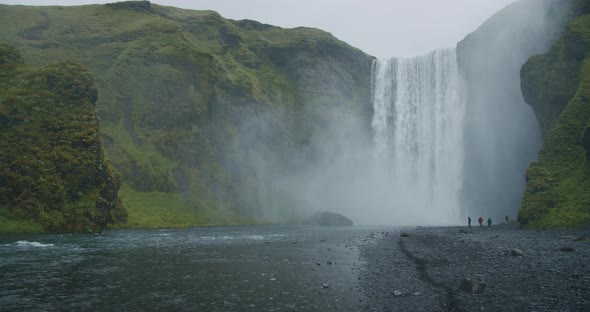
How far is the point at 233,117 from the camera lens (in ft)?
339

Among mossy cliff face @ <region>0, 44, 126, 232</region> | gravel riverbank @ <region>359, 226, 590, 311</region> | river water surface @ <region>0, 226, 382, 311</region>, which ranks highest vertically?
mossy cliff face @ <region>0, 44, 126, 232</region>

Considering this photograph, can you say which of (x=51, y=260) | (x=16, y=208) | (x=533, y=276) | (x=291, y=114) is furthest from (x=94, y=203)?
(x=291, y=114)

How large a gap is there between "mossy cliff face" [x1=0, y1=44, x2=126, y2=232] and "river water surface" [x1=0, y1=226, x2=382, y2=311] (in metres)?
18.9

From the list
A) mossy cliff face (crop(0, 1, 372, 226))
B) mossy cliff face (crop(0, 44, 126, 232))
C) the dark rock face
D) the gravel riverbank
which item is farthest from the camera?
mossy cliff face (crop(0, 1, 372, 226))

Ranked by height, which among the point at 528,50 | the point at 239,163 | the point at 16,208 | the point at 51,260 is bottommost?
the point at 51,260

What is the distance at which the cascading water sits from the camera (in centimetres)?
9506

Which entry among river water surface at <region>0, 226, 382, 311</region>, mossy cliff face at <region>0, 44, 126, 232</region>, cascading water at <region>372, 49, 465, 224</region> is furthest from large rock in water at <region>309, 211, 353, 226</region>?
river water surface at <region>0, 226, 382, 311</region>

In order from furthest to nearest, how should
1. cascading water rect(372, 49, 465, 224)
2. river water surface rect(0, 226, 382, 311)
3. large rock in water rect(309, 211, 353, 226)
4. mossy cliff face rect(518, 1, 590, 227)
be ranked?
1. cascading water rect(372, 49, 465, 224)
2. large rock in water rect(309, 211, 353, 226)
3. mossy cliff face rect(518, 1, 590, 227)
4. river water surface rect(0, 226, 382, 311)

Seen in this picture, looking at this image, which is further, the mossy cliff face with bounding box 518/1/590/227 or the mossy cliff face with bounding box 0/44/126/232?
Result: the mossy cliff face with bounding box 0/44/126/232

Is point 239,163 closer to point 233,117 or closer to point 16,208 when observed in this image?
point 233,117

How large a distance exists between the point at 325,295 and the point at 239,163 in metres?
83.9

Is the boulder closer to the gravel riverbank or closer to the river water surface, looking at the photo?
the gravel riverbank

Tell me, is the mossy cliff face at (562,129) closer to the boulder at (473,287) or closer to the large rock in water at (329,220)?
the boulder at (473,287)

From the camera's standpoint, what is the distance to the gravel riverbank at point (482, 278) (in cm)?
1252
